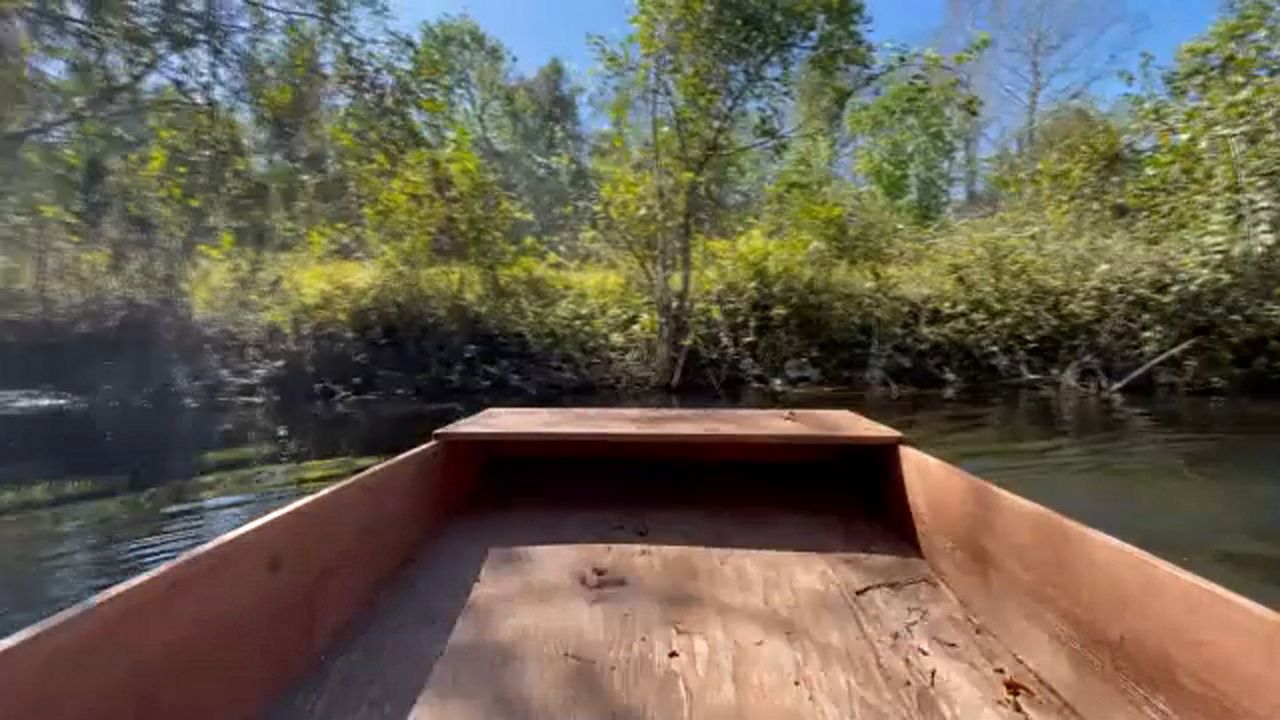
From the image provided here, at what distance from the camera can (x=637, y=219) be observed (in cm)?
884

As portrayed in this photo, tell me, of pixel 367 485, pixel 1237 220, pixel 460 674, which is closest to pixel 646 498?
pixel 367 485

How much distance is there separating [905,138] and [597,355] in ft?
26.5

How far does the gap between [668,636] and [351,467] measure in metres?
3.96

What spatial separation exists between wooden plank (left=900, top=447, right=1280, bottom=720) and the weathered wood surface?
62 mm

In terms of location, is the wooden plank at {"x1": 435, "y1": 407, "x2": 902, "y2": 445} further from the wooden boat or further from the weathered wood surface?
the weathered wood surface

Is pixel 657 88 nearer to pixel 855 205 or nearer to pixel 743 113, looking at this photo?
pixel 743 113

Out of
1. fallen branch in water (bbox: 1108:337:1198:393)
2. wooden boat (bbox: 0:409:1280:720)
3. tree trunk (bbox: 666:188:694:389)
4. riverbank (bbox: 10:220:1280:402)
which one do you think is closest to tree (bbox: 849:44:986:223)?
riverbank (bbox: 10:220:1280:402)

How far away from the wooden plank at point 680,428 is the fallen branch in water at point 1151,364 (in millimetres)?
6860

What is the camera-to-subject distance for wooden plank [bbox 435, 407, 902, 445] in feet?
7.16

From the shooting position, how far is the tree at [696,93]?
27.4ft

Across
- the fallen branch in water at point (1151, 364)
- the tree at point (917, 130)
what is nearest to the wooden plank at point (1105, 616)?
the fallen branch in water at point (1151, 364)

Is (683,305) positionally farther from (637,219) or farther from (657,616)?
(657,616)

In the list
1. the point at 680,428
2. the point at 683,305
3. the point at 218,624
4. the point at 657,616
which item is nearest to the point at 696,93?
the point at 683,305

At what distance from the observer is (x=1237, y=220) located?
648 cm
